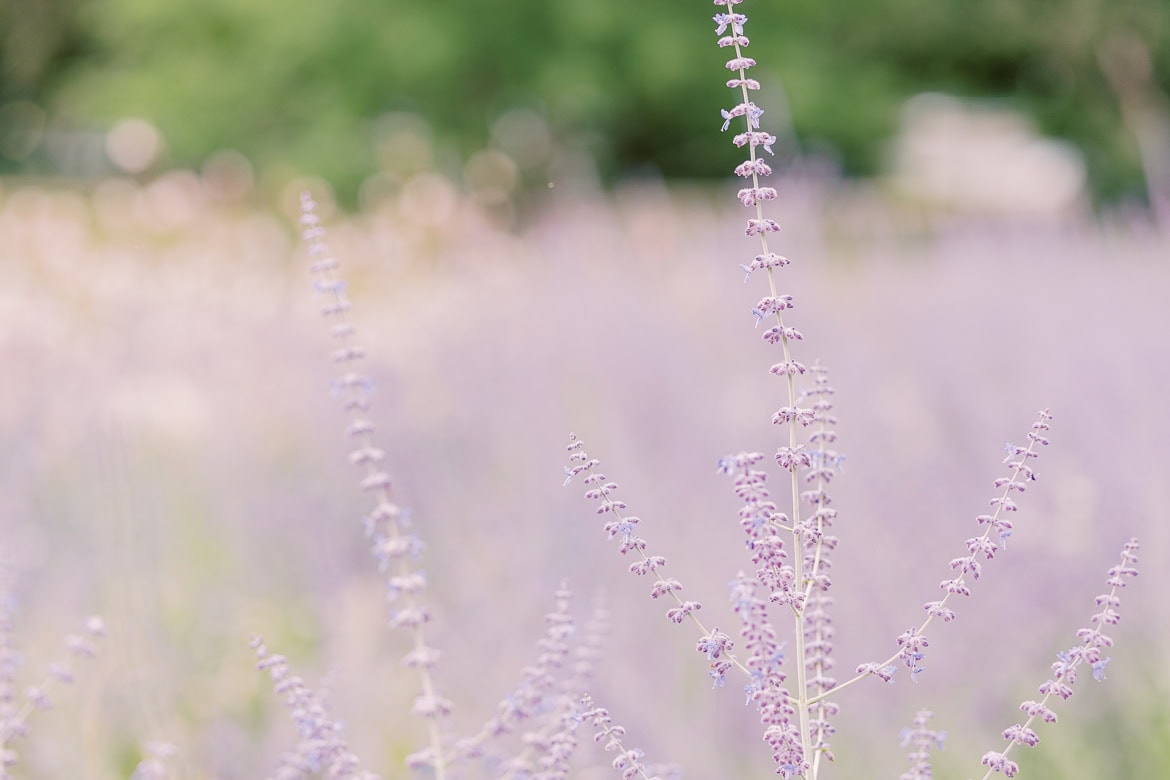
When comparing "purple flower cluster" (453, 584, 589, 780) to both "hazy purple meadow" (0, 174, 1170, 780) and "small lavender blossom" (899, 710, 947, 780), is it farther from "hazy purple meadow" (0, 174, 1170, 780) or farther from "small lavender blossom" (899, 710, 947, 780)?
"hazy purple meadow" (0, 174, 1170, 780)

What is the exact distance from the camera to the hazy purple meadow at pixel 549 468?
2.88 metres

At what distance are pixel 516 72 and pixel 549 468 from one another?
333 inches

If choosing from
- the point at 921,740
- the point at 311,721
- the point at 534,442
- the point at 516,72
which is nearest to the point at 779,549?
the point at 921,740

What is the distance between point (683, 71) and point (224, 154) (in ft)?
14.7

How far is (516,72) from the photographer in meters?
12.0

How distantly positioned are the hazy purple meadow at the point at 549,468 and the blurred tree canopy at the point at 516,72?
10.9 ft

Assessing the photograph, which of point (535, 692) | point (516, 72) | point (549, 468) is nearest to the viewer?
point (535, 692)

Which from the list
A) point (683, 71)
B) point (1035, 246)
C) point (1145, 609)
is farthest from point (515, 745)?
point (683, 71)

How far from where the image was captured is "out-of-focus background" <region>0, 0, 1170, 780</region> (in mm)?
2891

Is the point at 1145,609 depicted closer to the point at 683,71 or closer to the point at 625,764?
the point at 625,764

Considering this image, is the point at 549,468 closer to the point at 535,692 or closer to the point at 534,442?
the point at 534,442

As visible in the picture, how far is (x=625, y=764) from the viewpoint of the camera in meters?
1.13

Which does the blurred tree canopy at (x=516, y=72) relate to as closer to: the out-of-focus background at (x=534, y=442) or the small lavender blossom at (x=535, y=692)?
the out-of-focus background at (x=534, y=442)

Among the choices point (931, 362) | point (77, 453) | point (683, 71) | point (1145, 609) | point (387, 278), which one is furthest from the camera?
point (683, 71)
